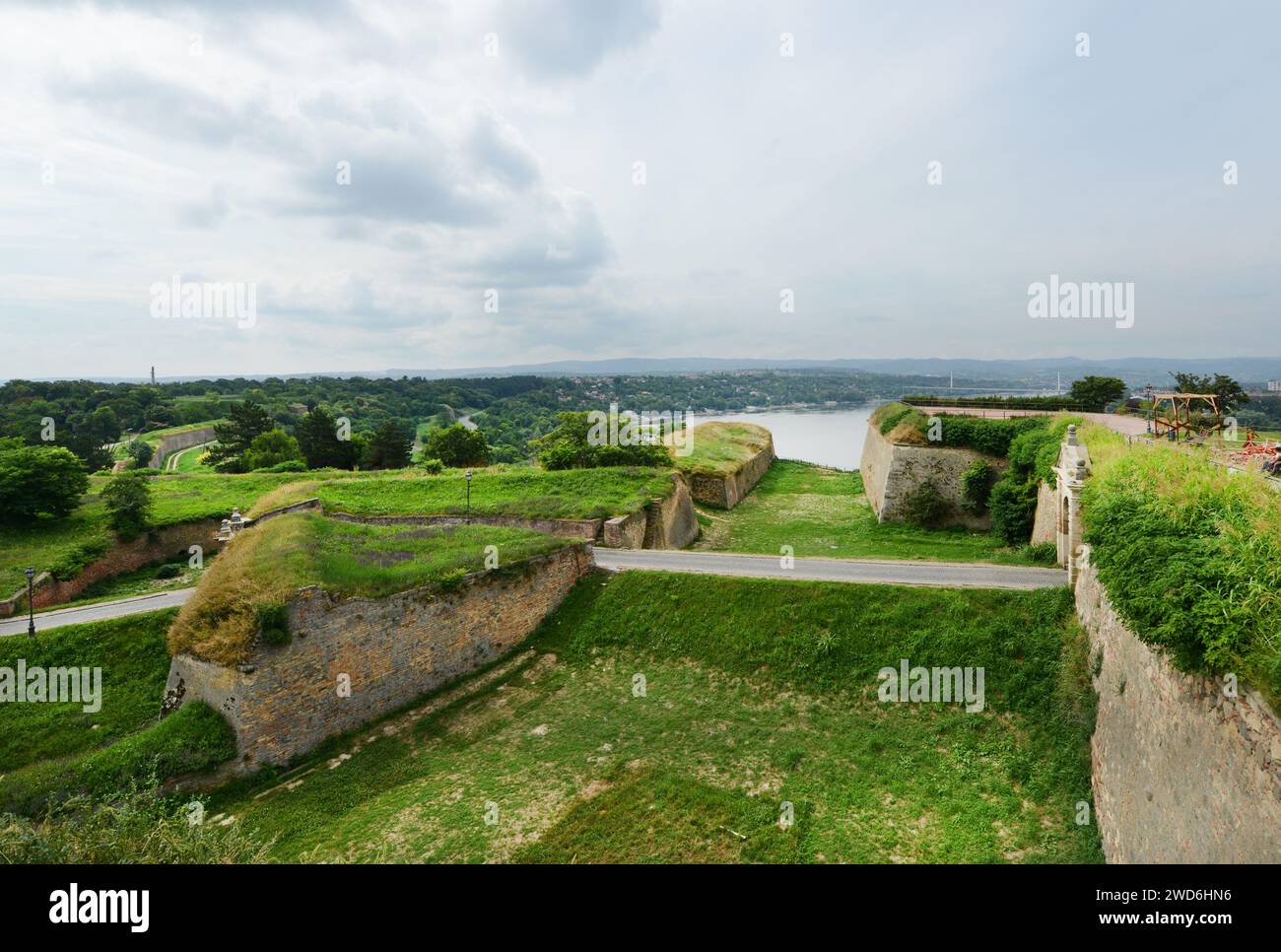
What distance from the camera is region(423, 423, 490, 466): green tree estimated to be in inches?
1633

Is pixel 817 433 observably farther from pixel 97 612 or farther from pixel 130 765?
pixel 130 765

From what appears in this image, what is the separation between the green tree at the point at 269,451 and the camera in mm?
40938

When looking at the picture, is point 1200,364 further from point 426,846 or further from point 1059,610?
point 426,846

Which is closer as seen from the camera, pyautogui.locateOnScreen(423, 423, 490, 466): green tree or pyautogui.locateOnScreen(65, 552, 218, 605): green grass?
pyautogui.locateOnScreen(65, 552, 218, 605): green grass

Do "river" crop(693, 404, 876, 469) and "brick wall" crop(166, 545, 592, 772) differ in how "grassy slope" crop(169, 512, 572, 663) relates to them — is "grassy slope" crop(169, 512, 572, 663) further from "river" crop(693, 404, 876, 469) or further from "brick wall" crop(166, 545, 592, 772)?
"river" crop(693, 404, 876, 469)

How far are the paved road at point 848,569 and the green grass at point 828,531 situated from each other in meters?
1.83

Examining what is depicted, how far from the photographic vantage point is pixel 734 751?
11.2m

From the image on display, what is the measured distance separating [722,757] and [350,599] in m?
8.03

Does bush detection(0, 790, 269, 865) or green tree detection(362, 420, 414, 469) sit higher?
green tree detection(362, 420, 414, 469)

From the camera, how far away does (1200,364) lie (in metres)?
100

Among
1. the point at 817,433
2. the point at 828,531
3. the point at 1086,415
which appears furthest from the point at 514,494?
the point at 817,433

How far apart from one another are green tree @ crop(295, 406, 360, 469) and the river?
2669 centimetres

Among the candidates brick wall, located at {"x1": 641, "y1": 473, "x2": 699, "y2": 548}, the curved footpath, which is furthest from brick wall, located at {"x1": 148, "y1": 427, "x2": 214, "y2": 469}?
brick wall, located at {"x1": 641, "y1": 473, "x2": 699, "y2": 548}

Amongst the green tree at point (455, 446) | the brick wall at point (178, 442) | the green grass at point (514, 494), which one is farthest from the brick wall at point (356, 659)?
the brick wall at point (178, 442)
